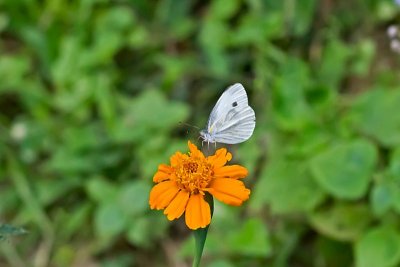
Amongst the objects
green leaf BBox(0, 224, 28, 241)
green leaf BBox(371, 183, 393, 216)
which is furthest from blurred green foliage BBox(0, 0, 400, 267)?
green leaf BBox(0, 224, 28, 241)

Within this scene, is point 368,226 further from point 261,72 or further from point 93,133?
point 93,133

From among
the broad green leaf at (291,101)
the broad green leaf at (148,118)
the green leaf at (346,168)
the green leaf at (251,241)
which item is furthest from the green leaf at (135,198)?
the green leaf at (346,168)

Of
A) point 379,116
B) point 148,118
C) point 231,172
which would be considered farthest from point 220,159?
point 148,118

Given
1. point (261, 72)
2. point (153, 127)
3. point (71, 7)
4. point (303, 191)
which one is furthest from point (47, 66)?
point (303, 191)

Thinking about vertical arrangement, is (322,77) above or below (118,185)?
above

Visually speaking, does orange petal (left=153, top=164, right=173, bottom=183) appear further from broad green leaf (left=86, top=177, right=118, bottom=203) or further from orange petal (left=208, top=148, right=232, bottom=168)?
broad green leaf (left=86, top=177, right=118, bottom=203)

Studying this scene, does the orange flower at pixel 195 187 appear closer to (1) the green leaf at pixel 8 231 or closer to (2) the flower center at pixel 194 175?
(2) the flower center at pixel 194 175
